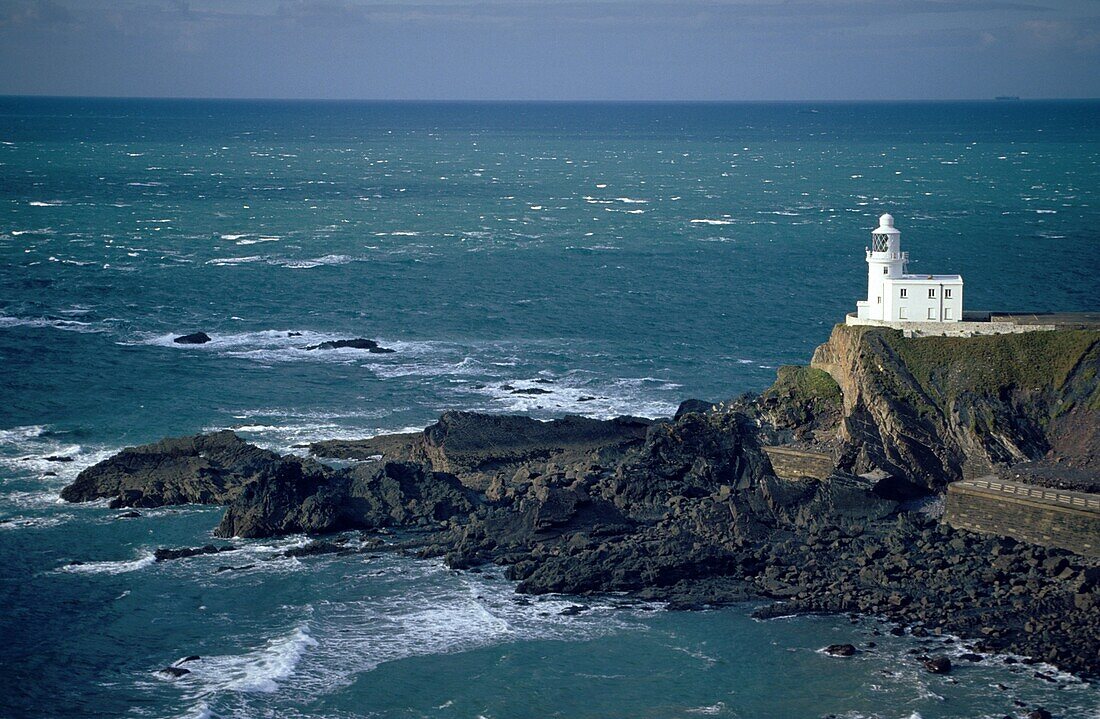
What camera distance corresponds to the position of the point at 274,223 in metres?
130

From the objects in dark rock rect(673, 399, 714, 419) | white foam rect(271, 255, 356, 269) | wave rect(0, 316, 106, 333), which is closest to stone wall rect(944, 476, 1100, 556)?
dark rock rect(673, 399, 714, 419)

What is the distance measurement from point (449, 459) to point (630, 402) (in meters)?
13.4

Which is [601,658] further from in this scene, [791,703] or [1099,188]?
[1099,188]

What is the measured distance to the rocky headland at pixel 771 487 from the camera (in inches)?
1702

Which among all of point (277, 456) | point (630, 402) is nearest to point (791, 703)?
point (277, 456)

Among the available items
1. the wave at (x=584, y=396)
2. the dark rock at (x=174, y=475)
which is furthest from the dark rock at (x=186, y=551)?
the wave at (x=584, y=396)

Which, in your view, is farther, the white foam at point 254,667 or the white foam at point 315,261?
the white foam at point 315,261

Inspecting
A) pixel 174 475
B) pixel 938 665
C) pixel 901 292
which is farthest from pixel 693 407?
pixel 938 665

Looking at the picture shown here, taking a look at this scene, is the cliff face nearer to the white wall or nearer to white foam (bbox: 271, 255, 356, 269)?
the white wall

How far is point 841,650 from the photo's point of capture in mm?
39312

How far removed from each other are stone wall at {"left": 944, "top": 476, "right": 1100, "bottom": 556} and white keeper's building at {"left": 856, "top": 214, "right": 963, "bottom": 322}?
11.7m

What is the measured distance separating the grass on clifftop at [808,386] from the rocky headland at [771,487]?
99mm

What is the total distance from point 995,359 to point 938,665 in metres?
19.4

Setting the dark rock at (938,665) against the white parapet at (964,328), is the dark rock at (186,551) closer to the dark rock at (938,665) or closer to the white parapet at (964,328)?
the dark rock at (938,665)
